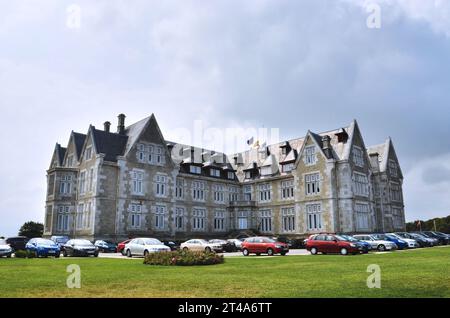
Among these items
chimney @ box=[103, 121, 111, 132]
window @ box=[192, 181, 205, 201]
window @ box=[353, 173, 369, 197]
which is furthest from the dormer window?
window @ box=[353, 173, 369, 197]

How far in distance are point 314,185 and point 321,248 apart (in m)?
18.6

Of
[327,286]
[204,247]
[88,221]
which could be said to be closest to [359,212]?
[204,247]

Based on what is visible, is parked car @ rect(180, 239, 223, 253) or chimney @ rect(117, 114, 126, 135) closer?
parked car @ rect(180, 239, 223, 253)

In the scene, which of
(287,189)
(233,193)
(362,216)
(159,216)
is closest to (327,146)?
(287,189)

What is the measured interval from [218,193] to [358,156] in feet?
64.7

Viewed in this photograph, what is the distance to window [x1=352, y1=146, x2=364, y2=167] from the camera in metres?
47.7

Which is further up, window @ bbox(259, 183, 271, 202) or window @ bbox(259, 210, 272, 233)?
window @ bbox(259, 183, 271, 202)

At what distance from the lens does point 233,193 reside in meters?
57.3

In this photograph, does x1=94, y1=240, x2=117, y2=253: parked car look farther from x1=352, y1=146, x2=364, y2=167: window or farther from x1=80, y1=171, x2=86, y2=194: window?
x1=352, y1=146, x2=364, y2=167: window

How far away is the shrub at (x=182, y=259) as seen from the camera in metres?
20.4

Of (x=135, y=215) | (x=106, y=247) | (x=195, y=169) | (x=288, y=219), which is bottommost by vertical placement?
(x=106, y=247)

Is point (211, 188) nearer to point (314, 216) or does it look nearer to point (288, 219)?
point (288, 219)

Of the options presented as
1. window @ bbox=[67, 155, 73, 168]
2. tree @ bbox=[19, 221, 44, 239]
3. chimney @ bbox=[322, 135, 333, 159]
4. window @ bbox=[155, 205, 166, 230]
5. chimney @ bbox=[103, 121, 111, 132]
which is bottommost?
tree @ bbox=[19, 221, 44, 239]

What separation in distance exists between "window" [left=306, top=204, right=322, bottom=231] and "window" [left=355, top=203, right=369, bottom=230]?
4.31 m
